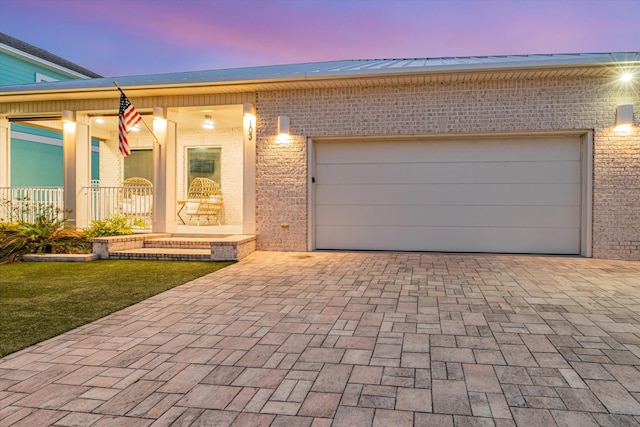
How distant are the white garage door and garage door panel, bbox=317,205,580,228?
0.05 ft

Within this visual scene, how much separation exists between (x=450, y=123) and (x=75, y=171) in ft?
24.2

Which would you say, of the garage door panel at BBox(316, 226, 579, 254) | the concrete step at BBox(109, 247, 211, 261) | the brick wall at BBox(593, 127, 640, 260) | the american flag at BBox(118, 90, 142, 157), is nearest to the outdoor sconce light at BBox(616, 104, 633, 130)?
the brick wall at BBox(593, 127, 640, 260)

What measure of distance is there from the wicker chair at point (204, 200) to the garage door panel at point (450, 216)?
345 centimetres

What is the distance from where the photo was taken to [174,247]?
7.68m

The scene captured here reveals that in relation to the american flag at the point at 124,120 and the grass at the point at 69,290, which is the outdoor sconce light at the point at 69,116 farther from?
the grass at the point at 69,290

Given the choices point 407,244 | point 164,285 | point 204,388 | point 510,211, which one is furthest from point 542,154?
point 204,388

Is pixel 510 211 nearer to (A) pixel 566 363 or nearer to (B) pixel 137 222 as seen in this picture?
(A) pixel 566 363

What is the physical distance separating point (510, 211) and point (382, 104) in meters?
2.91

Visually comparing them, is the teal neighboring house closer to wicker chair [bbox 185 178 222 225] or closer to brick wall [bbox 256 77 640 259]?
wicker chair [bbox 185 178 222 225]

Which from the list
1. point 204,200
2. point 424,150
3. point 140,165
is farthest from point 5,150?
point 424,150

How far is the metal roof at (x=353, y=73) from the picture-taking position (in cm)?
636

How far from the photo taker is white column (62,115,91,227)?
28.3 ft

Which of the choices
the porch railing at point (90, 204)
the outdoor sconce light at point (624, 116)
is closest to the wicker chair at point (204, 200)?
the porch railing at point (90, 204)

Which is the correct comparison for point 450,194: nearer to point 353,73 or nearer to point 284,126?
point 353,73
